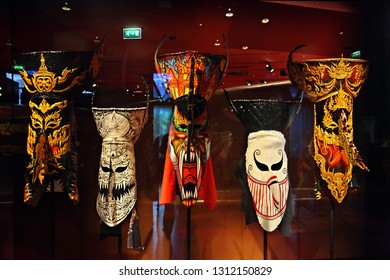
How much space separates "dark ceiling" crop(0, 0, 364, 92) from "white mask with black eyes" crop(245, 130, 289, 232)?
49 cm

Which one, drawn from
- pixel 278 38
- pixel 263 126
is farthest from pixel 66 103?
pixel 278 38

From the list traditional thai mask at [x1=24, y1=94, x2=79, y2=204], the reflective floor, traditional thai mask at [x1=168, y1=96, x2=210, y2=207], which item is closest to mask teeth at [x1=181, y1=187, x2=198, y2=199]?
traditional thai mask at [x1=168, y1=96, x2=210, y2=207]

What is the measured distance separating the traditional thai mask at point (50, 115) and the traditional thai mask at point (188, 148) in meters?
0.56

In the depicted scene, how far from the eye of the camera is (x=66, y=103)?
2.36 metres

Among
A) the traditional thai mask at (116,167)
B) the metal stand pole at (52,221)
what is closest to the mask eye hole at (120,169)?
the traditional thai mask at (116,167)

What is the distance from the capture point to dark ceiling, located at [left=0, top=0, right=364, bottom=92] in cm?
262

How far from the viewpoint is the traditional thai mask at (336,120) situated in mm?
2396

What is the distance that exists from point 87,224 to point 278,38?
165cm

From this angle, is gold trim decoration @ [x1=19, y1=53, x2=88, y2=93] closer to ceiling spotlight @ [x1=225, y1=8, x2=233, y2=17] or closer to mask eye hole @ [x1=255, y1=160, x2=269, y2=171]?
ceiling spotlight @ [x1=225, y1=8, x2=233, y2=17]

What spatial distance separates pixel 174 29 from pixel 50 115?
90cm

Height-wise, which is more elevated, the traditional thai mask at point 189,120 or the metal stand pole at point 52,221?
the traditional thai mask at point 189,120

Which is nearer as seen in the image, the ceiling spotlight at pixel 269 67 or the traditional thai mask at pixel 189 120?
the traditional thai mask at pixel 189 120

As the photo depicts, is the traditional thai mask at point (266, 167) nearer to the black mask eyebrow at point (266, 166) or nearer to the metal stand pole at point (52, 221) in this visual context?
the black mask eyebrow at point (266, 166)
